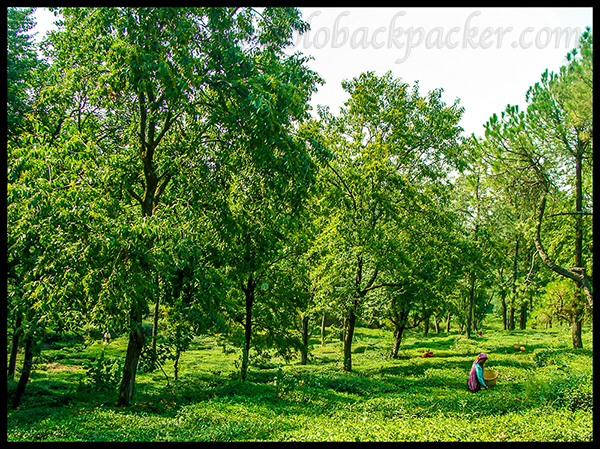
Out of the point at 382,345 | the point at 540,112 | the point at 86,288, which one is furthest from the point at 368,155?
the point at 382,345

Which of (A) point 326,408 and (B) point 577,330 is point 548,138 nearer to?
(A) point 326,408

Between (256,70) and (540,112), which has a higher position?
(540,112)

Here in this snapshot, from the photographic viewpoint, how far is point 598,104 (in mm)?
6699

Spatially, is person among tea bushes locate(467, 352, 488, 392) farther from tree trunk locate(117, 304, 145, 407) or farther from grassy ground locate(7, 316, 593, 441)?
tree trunk locate(117, 304, 145, 407)

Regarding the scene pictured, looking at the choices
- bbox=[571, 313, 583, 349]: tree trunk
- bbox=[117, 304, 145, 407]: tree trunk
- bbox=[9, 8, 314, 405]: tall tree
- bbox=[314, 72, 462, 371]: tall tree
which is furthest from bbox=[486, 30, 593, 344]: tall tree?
bbox=[117, 304, 145, 407]: tree trunk

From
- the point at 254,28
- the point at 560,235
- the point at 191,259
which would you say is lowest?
the point at 191,259

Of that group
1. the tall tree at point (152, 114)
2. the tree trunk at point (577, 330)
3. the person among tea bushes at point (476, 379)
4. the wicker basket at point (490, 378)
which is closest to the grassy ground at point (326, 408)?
the wicker basket at point (490, 378)

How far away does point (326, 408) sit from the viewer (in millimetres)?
11938

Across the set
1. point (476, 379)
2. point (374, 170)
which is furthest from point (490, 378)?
point (374, 170)

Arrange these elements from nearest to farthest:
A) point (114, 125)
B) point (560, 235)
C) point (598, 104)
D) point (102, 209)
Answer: point (598, 104)
point (102, 209)
point (114, 125)
point (560, 235)

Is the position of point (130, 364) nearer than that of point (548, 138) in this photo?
Yes

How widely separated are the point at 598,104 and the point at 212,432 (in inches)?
365

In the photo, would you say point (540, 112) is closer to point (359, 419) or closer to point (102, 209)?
point (359, 419)

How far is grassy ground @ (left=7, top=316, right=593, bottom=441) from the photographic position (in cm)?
809
